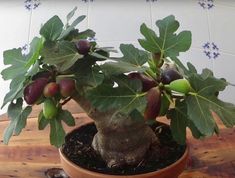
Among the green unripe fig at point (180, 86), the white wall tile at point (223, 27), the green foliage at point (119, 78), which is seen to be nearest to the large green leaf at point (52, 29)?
the green foliage at point (119, 78)

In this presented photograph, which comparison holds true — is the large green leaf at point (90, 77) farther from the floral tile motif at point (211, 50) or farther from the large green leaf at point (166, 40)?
the floral tile motif at point (211, 50)

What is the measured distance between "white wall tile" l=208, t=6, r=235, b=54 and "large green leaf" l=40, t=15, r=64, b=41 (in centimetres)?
114

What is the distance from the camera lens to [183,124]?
2.14 feet

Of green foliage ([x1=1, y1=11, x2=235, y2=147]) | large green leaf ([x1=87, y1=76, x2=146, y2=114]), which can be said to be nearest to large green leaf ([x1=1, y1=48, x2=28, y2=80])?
green foliage ([x1=1, y1=11, x2=235, y2=147])

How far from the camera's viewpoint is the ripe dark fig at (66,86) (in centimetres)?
60

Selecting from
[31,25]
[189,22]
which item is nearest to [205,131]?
[189,22]

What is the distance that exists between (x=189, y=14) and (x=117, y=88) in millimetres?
1152

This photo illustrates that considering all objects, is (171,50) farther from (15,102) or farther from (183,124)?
(15,102)

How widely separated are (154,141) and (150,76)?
0.63ft

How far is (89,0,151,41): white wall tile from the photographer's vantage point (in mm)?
1669

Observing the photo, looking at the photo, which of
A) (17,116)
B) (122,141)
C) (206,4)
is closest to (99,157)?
(122,141)

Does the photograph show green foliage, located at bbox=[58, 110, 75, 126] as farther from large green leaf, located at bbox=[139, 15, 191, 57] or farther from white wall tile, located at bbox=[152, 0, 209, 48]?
white wall tile, located at bbox=[152, 0, 209, 48]

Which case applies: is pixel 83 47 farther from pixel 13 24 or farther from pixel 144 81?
pixel 13 24

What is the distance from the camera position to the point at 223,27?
1673 mm
